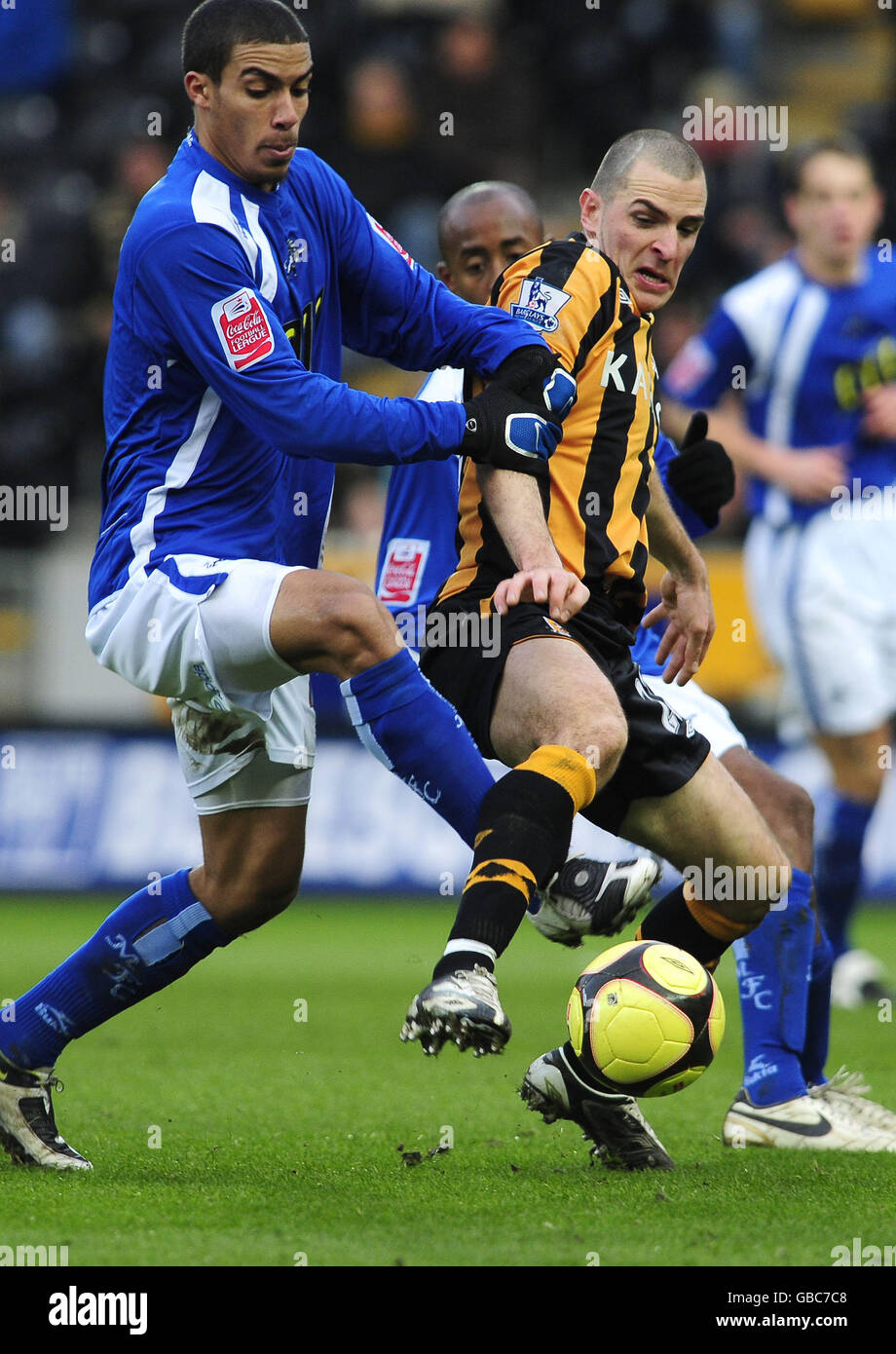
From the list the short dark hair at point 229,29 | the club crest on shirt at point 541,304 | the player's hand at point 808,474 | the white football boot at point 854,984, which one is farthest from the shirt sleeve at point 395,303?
the white football boot at point 854,984

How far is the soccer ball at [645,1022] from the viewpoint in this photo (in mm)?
3691

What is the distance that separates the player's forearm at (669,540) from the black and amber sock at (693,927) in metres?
0.77

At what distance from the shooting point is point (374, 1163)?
4145 millimetres

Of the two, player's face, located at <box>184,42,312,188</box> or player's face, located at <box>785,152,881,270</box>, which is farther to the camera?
player's face, located at <box>785,152,881,270</box>

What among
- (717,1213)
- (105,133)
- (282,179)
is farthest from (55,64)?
(717,1213)

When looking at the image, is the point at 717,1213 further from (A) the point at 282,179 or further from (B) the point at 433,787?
(A) the point at 282,179

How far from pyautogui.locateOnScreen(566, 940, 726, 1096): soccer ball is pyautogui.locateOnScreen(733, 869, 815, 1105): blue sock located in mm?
702

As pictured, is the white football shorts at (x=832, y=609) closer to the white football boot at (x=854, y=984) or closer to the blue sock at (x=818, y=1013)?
the white football boot at (x=854, y=984)

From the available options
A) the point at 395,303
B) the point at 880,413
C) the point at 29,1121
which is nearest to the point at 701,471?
the point at 395,303

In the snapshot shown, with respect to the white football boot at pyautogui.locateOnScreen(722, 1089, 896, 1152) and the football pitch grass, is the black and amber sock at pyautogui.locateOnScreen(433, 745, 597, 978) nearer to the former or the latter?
the football pitch grass

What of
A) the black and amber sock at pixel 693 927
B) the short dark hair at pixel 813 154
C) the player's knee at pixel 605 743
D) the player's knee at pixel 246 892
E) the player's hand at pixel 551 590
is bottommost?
the black and amber sock at pixel 693 927

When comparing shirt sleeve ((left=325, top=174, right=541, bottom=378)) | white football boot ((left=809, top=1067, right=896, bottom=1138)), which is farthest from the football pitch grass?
shirt sleeve ((left=325, top=174, right=541, bottom=378))

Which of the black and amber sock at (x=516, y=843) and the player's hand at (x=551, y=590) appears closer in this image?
the black and amber sock at (x=516, y=843)

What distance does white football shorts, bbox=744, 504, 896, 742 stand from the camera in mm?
7516
